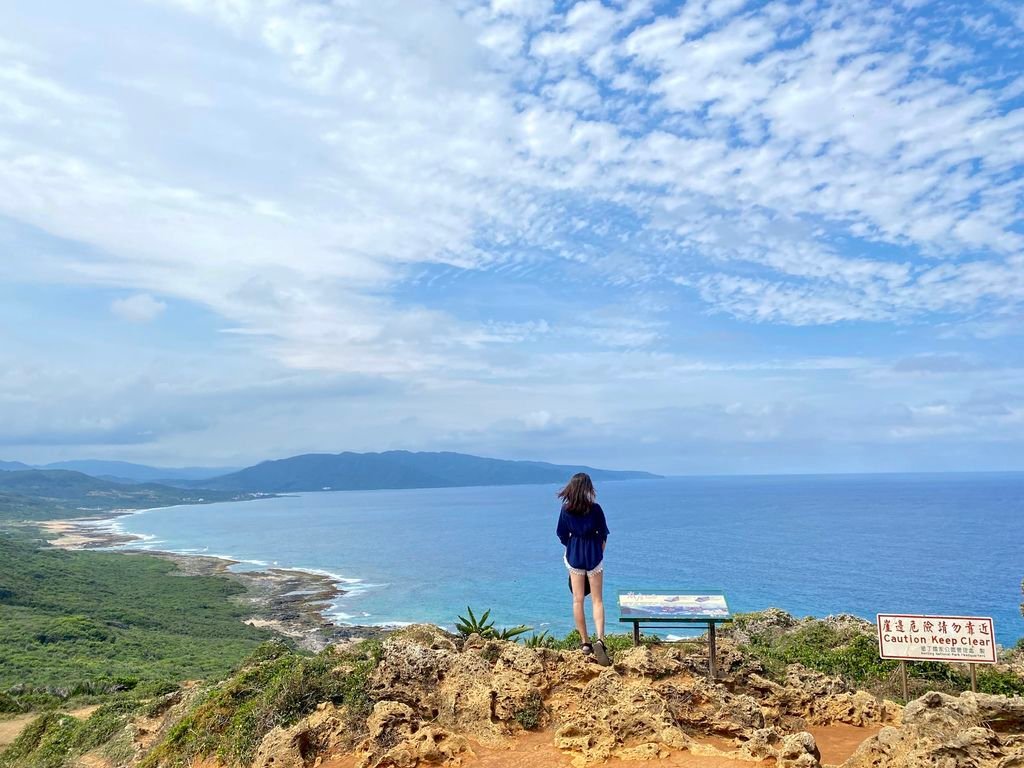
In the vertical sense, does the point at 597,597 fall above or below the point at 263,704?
above

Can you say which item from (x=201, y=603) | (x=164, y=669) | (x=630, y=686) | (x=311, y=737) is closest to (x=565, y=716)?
(x=630, y=686)

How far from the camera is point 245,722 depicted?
856 centimetres

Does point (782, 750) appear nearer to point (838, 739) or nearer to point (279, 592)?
point (838, 739)

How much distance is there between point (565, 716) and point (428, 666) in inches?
82.2

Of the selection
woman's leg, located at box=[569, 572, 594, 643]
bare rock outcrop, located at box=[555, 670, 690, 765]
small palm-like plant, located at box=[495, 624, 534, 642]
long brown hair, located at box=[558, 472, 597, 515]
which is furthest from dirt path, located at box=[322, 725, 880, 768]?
small palm-like plant, located at box=[495, 624, 534, 642]

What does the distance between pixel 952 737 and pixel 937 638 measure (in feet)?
12.6

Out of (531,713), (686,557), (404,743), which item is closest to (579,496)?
(531,713)

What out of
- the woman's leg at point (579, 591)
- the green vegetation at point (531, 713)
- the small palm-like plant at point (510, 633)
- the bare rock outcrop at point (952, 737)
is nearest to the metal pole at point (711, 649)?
the woman's leg at point (579, 591)

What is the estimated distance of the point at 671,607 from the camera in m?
8.82

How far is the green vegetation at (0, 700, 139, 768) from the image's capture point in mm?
12438

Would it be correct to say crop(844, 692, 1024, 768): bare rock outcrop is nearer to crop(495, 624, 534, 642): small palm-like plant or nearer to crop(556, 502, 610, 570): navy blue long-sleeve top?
crop(556, 502, 610, 570): navy blue long-sleeve top

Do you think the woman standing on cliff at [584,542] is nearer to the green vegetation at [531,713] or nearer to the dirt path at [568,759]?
the green vegetation at [531,713]

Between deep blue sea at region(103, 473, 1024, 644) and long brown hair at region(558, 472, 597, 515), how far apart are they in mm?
29914

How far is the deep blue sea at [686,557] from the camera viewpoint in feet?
171
